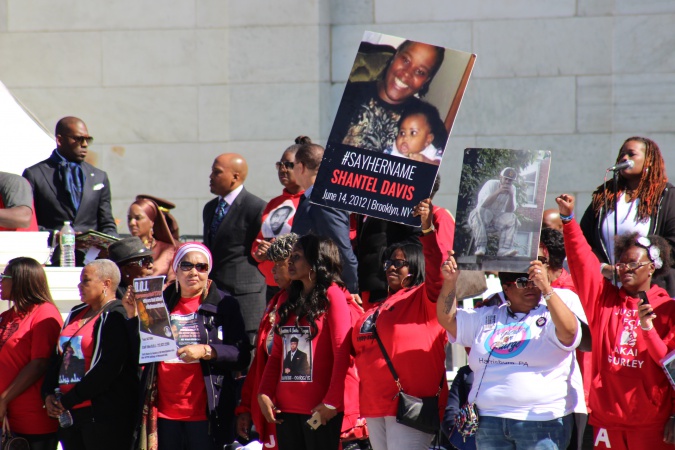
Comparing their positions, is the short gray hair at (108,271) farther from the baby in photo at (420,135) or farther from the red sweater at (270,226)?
the baby in photo at (420,135)

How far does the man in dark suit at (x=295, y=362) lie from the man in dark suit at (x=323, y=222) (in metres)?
0.56

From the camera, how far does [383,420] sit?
6.48m

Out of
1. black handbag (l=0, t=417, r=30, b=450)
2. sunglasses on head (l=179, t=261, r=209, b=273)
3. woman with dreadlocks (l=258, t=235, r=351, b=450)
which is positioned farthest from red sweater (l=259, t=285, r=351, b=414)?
black handbag (l=0, t=417, r=30, b=450)

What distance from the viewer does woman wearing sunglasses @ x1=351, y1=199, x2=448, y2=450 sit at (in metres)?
6.30

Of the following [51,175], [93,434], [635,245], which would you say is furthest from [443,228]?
[51,175]

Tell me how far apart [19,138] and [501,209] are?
264 inches

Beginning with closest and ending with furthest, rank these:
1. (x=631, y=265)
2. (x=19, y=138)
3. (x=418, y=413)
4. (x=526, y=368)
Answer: (x=526, y=368) < (x=631, y=265) < (x=418, y=413) < (x=19, y=138)

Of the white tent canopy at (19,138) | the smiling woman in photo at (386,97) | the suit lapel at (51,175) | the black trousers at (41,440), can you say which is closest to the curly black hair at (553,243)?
the smiling woman in photo at (386,97)

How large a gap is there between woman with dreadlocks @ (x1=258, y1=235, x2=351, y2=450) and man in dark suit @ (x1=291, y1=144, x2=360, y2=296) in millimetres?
238

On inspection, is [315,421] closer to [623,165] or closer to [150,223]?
[623,165]

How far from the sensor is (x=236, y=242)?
8656 mm

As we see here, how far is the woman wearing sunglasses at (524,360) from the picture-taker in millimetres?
5805

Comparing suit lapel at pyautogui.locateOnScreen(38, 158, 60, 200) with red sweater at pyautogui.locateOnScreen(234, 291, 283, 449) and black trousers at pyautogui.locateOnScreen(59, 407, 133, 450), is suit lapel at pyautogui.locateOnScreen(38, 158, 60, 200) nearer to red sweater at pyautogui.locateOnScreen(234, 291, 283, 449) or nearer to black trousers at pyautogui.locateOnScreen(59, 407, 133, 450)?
black trousers at pyautogui.locateOnScreen(59, 407, 133, 450)

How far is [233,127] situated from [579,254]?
22.2 feet
